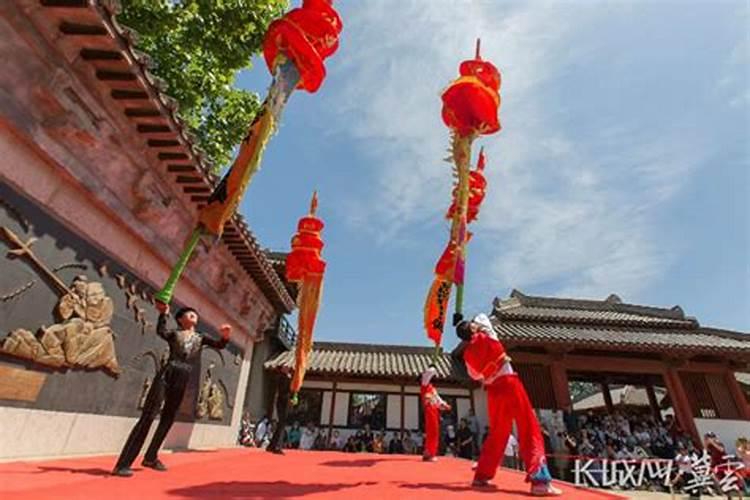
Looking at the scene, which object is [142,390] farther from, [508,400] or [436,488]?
[508,400]

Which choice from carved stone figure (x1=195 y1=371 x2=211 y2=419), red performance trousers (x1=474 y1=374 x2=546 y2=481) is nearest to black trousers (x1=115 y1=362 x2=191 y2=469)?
red performance trousers (x1=474 y1=374 x2=546 y2=481)

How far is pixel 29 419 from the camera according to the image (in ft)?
12.4

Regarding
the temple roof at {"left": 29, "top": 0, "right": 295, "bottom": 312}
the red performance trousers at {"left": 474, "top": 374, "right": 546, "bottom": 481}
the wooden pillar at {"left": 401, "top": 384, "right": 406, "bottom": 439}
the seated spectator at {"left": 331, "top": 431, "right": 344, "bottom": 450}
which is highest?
the temple roof at {"left": 29, "top": 0, "right": 295, "bottom": 312}

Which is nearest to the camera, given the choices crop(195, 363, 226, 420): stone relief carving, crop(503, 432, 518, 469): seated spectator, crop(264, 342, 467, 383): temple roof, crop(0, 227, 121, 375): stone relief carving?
crop(0, 227, 121, 375): stone relief carving

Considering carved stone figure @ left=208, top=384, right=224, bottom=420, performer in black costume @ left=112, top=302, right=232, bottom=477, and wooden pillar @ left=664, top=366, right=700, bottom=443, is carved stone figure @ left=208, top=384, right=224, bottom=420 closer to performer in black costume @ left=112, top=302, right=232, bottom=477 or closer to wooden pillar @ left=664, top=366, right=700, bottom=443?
performer in black costume @ left=112, top=302, right=232, bottom=477

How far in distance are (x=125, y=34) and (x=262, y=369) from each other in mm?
14386

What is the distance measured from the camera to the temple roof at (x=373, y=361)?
15.9 metres

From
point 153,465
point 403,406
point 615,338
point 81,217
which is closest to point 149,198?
point 81,217

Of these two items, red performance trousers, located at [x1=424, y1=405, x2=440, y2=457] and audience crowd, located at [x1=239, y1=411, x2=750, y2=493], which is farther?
audience crowd, located at [x1=239, y1=411, x2=750, y2=493]

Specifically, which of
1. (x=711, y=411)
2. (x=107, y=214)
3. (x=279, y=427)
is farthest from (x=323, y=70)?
(x=711, y=411)

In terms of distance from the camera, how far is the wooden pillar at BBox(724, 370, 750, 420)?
13.2 m

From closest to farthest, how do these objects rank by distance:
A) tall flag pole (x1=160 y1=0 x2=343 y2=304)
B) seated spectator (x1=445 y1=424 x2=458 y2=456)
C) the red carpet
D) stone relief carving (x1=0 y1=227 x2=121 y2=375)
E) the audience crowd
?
1. the red carpet
2. stone relief carving (x1=0 y1=227 x2=121 y2=375)
3. tall flag pole (x1=160 y1=0 x2=343 y2=304)
4. the audience crowd
5. seated spectator (x1=445 y1=424 x2=458 y2=456)

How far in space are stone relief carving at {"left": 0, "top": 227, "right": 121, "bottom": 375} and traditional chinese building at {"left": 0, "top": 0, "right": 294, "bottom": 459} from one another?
0.01 metres

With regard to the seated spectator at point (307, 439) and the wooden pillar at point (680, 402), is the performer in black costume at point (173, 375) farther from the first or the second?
the wooden pillar at point (680, 402)
